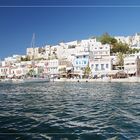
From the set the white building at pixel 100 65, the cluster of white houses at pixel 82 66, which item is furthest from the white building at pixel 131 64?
the white building at pixel 100 65

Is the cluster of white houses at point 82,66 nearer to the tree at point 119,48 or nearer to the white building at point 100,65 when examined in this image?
the white building at point 100,65

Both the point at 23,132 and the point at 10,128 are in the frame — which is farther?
the point at 10,128

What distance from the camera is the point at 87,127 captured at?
10.8 metres

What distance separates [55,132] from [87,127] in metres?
1.21

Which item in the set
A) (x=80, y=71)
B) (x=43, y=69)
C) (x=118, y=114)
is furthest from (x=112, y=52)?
(x=118, y=114)

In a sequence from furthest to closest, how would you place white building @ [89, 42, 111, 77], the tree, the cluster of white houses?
the tree → white building @ [89, 42, 111, 77] → the cluster of white houses

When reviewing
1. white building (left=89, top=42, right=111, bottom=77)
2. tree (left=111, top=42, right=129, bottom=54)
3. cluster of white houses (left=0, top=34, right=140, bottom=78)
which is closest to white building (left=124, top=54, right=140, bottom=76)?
cluster of white houses (left=0, top=34, right=140, bottom=78)

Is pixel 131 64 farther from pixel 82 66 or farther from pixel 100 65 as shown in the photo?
pixel 82 66

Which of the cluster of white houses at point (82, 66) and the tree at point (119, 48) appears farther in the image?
the tree at point (119, 48)

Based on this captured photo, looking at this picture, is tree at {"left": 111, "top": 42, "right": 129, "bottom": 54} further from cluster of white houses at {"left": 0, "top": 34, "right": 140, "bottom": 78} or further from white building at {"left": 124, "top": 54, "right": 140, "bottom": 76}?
white building at {"left": 124, "top": 54, "right": 140, "bottom": 76}

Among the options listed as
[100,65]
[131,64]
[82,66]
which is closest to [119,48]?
[82,66]

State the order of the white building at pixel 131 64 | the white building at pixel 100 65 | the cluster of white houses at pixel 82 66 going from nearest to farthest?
the white building at pixel 131 64, the cluster of white houses at pixel 82 66, the white building at pixel 100 65

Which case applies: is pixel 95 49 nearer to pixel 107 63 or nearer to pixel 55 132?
pixel 107 63

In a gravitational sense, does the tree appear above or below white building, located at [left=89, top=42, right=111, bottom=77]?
above
